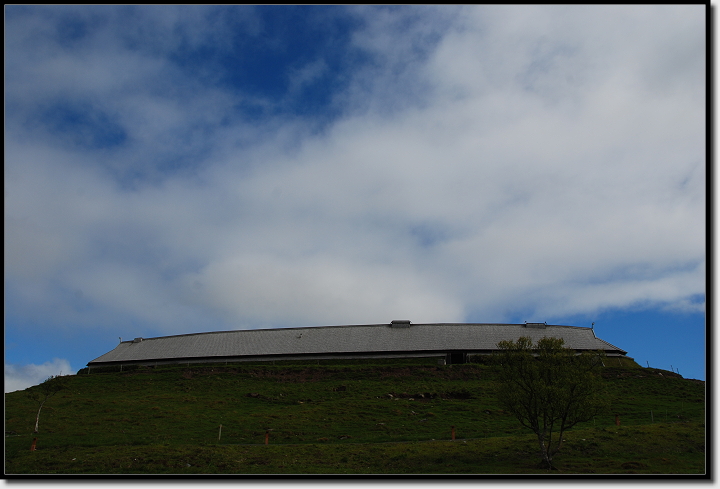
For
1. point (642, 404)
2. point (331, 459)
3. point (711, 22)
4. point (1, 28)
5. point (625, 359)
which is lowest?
point (331, 459)

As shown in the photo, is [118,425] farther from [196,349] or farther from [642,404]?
[642,404]

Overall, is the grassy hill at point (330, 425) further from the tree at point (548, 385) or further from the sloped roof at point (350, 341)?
the sloped roof at point (350, 341)

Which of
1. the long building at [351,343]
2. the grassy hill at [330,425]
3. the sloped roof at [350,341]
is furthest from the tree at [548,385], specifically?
the sloped roof at [350,341]

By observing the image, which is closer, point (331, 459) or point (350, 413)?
point (331, 459)

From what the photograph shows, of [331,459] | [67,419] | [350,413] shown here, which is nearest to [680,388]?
[350,413]

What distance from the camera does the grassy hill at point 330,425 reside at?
88.3 ft

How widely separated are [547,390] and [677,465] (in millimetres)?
7461

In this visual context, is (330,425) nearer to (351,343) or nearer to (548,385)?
(548,385)

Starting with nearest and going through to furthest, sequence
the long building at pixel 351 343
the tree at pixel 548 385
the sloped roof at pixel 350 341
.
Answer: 1. the tree at pixel 548 385
2. the long building at pixel 351 343
3. the sloped roof at pixel 350 341

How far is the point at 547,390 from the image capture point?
26.1 m

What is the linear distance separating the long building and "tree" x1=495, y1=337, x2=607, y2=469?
43.1 metres

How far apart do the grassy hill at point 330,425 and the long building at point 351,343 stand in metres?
5.85

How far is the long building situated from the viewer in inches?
2859

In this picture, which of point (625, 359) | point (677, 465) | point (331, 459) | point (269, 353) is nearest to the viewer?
point (677, 465)
